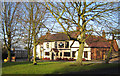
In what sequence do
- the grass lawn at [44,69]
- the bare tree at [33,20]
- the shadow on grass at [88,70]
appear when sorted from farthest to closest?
the bare tree at [33,20] < the shadow on grass at [88,70] < the grass lawn at [44,69]

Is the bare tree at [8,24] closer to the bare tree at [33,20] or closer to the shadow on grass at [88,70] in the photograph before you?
the bare tree at [33,20]

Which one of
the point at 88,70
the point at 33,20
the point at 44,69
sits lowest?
the point at 88,70

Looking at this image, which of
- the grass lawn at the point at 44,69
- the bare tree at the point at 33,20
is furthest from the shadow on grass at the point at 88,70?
the bare tree at the point at 33,20

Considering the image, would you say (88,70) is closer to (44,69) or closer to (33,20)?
(44,69)

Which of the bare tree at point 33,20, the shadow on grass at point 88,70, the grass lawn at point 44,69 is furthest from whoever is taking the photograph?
the bare tree at point 33,20

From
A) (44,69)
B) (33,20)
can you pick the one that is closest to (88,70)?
(44,69)

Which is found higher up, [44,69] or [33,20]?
[33,20]

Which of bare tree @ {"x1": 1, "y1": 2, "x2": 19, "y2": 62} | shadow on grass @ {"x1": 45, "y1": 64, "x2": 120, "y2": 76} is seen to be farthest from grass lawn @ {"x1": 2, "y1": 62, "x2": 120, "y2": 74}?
bare tree @ {"x1": 1, "y1": 2, "x2": 19, "y2": 62}

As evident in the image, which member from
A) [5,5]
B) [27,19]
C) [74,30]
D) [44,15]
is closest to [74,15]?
[74,30]

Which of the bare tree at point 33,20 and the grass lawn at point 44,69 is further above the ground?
the bare tree at point 33,20

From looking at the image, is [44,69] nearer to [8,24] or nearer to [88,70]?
[88,70]

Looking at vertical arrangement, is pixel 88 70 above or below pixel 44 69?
below

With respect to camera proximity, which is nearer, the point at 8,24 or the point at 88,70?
the point at 88,70

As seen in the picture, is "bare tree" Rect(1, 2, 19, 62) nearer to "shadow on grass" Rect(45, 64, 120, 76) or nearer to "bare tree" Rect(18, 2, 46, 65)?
"bare tree" Rect(18, 2, 46, 65)
